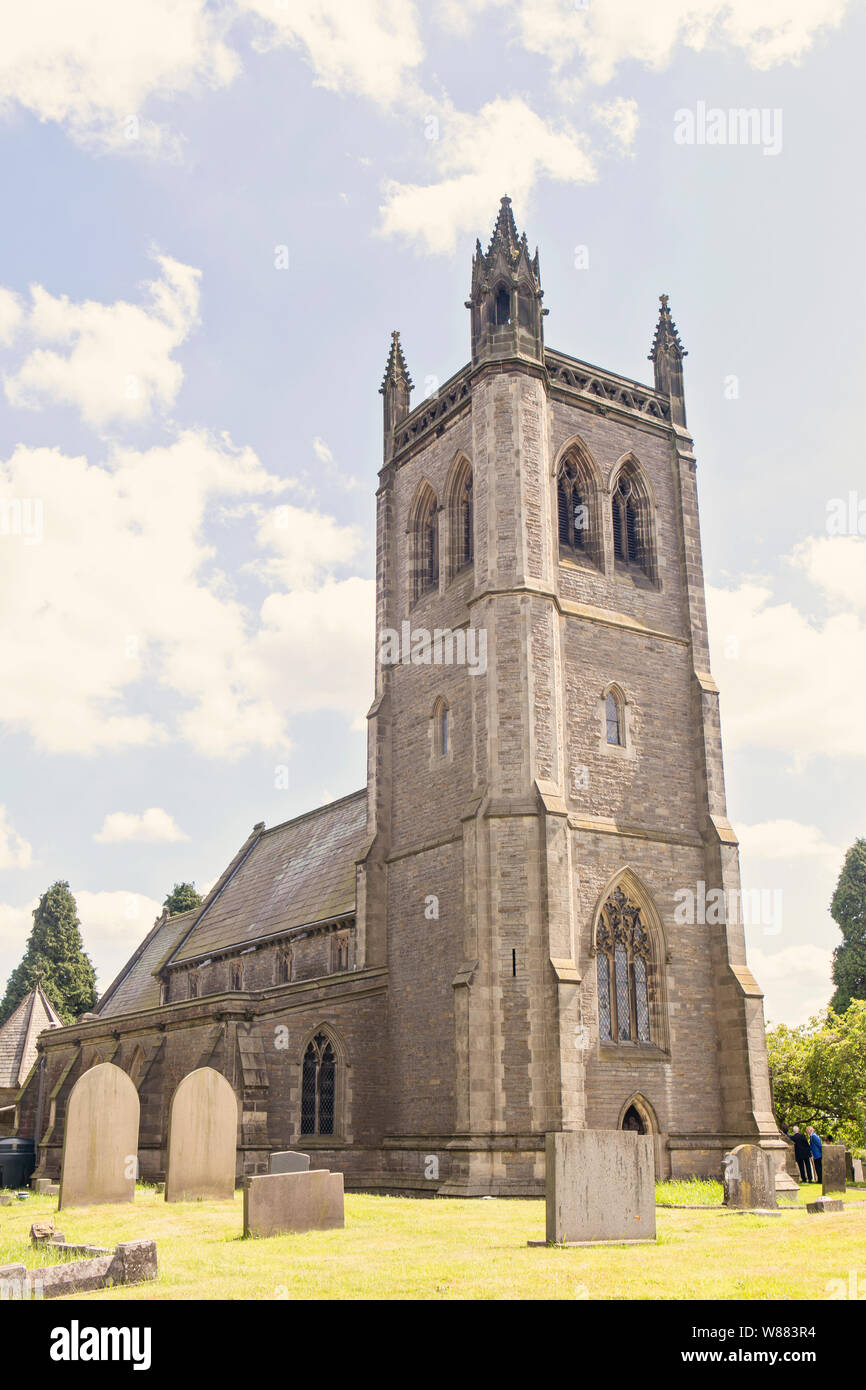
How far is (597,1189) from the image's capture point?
12.3 metres

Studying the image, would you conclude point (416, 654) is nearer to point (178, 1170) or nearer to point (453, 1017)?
point (453, 1017)

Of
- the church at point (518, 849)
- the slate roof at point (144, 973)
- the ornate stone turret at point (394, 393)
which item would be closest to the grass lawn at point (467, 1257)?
the church at point (518, 849)

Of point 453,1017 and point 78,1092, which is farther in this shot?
point 453,1017

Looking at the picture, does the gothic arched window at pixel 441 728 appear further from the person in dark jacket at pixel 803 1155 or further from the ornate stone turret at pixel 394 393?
the person in dark jacket at pixel 803 1155

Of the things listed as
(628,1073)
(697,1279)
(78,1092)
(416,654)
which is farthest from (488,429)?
(697,1279)

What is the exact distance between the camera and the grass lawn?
889 cm

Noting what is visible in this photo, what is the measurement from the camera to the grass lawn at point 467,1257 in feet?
29.2

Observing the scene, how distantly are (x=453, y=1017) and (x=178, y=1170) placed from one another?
7.40 metres

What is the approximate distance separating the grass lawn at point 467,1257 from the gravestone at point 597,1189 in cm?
30

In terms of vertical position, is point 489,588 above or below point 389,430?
below

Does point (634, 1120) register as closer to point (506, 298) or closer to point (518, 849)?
point (518, 849)

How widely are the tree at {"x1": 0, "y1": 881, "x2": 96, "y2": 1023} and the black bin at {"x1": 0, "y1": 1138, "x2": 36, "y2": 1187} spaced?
88.9 ft

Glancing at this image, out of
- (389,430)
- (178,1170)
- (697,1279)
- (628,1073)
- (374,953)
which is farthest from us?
(389,430)
